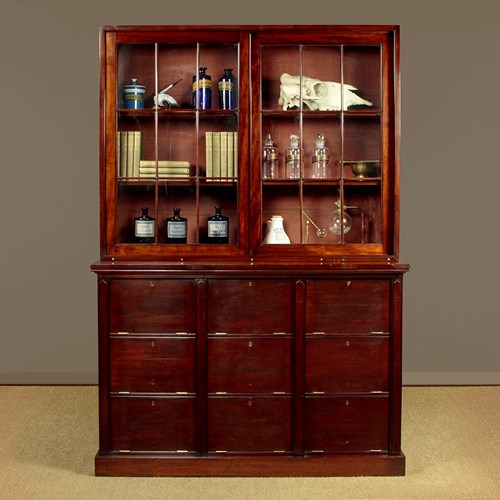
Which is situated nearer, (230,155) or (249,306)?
(249,306)

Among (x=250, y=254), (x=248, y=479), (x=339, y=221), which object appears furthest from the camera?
(x=339, y=221)

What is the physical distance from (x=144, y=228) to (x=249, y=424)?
1.01 meters

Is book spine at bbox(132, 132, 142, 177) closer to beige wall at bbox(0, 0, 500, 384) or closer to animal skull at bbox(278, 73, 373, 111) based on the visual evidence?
animal skull at bbox(278, 73, 373, 111)

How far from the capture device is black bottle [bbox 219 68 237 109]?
11.4 ft

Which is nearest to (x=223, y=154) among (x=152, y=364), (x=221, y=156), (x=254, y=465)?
(x=221, y=156)

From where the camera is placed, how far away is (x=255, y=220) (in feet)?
11.2

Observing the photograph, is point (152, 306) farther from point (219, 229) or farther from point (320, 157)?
point (320, 157)

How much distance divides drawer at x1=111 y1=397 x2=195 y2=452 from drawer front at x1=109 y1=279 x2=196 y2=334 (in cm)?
32

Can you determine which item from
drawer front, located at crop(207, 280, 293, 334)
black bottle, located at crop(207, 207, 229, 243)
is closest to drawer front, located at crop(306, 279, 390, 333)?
drawer front, located at crop(207, 280, 293, 334)

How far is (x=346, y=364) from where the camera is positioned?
131 inches

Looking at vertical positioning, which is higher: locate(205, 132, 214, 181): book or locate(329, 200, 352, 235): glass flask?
locate(205, 132, 214, 181): book

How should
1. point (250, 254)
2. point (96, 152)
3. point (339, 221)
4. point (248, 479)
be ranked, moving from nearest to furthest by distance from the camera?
point (248, 479)
point (250, 254)
point (339, 221)
point (96, 152)

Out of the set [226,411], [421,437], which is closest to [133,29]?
[226,411]

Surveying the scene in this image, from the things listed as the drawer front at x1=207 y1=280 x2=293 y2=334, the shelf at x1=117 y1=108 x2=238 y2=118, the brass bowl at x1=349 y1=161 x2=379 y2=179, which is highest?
the shelf at x1=117 y1=108 x2=238 y2=118
